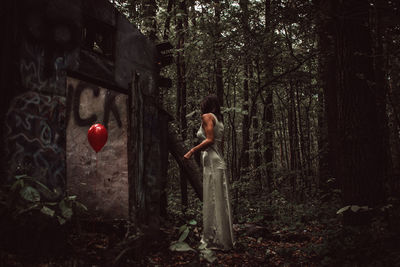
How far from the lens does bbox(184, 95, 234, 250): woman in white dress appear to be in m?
5.18

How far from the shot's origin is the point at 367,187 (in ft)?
14.7

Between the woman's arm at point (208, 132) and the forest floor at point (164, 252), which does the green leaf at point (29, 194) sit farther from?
the woman's arm at point (208, 132)

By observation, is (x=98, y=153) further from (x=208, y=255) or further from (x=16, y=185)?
(x=208, y=255)

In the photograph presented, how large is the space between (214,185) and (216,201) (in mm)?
251

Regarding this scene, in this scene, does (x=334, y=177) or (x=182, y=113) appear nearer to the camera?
(x=334, y=177)

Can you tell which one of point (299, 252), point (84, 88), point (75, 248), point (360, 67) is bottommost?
point (299, 252)

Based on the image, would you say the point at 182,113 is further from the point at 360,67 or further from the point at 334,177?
the point at 360,67

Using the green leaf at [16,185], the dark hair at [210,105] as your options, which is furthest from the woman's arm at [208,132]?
the green leaf at [16,185]

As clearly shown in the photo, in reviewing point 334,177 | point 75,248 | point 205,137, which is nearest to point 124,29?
point 205,137

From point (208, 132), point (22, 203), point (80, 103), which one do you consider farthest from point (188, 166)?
point (22, 203)

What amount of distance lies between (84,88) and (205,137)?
146 inches

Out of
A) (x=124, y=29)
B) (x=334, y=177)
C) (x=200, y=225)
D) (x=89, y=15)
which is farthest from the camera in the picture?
(x=334, y=177)

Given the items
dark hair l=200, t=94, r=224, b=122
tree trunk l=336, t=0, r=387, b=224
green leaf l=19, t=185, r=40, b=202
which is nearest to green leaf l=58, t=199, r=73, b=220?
green leaf l=19, t=185, r=40, b=202

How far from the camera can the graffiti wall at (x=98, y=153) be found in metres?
7.24
